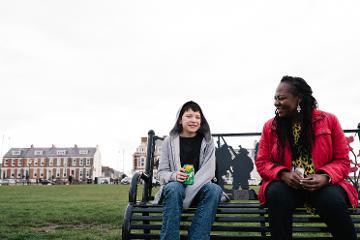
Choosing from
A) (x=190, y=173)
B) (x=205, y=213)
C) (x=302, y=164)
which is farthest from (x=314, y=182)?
(x=190, y=173)

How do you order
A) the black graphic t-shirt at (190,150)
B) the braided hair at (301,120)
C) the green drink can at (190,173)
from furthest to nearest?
the black graphic t-shirt at (190,150) → the green drink can at (190,173) → the braided hair at (301,120)

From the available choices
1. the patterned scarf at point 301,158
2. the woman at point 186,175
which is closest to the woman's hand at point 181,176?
the woman at point 186,175

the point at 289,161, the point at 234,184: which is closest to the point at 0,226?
the point at 234,184

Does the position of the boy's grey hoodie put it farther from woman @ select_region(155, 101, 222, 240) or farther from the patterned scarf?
the patterned scarf

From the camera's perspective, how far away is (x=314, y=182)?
2646mm

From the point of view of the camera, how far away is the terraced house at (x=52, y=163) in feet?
318

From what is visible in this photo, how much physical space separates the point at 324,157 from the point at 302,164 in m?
0.19

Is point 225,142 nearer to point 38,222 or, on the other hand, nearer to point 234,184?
point 234,184

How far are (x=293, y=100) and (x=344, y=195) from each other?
89 cm

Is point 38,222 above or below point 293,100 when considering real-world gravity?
below

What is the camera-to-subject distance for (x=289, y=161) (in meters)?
2.99

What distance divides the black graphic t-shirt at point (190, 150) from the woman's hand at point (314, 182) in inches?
41.9

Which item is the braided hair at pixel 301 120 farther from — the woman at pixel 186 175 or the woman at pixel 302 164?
the woman at pixel 186 175

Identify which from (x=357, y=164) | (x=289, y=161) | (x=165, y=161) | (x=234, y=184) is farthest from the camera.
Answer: (x=234, y=184)
